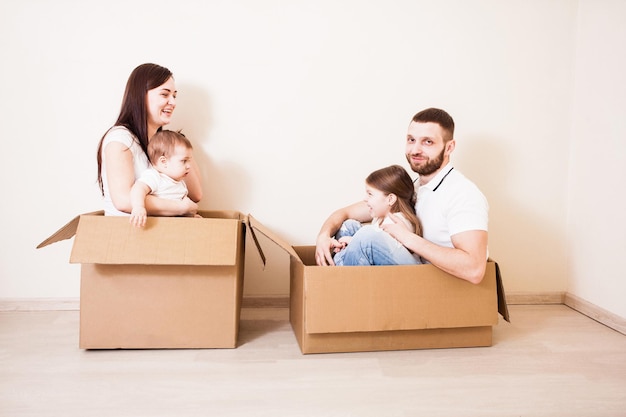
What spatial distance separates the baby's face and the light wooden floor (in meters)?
0.66

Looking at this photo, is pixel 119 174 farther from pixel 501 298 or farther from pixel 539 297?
pixel 539 297

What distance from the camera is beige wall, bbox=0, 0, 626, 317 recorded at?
1.99 m

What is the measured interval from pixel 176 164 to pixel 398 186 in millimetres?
866

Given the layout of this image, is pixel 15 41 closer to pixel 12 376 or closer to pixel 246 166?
pixel 246 166

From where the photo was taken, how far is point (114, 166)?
1633 millimetres

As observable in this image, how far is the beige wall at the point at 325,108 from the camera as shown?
6.54 feet

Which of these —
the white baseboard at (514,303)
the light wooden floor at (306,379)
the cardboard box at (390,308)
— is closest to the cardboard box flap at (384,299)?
the cardboard box at (390,308)

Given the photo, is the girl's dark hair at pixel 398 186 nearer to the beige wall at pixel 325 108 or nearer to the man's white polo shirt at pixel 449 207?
the man's white polo shirt at pixel 449 207

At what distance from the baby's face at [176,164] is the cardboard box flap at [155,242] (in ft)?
0.88

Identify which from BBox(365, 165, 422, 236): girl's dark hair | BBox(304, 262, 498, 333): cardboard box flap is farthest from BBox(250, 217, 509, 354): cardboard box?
BBox(365, 165, 422, 236): girl's dark hair

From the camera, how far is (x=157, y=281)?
1.55m

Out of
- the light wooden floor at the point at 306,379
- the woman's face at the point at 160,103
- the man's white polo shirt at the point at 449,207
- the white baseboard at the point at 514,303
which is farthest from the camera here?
the white baseboard at the point at 514,303

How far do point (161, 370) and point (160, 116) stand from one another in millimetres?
1008

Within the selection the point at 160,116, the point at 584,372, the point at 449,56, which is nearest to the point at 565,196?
the point at 449,56
